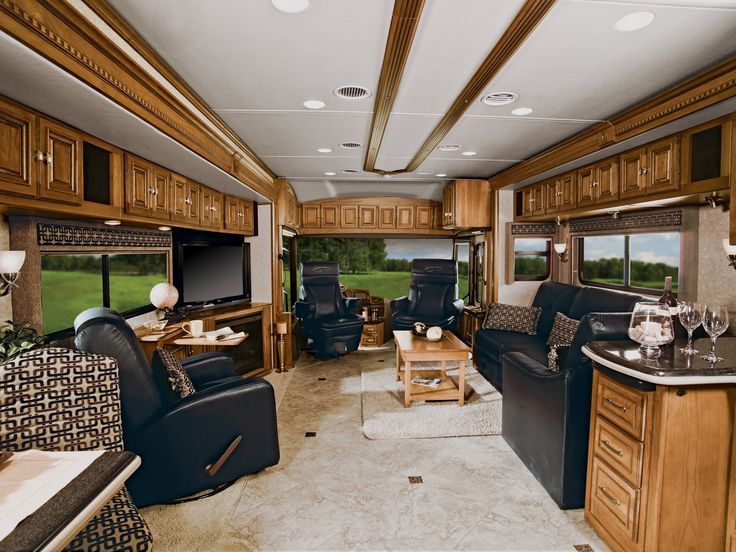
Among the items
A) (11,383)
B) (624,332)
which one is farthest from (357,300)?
(11,383)

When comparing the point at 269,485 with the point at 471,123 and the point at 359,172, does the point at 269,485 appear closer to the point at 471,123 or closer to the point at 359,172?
the point at 471,123

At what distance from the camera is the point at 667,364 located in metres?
1.77

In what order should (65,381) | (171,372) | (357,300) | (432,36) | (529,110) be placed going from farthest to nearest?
(357,300) < (529,110) < (171,372) < (432,36) < (65,381)

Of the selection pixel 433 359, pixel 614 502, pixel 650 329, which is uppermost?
pixel 650 329

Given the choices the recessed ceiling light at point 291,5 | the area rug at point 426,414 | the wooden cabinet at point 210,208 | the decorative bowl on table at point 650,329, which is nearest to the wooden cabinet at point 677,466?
the decorative bowl on table at point 650,329

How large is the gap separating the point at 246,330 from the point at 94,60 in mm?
3266

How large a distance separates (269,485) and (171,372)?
2.99 ft

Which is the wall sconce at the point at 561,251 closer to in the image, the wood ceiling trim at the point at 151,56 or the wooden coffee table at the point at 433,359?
the wooden coffee table at the point at 433,359

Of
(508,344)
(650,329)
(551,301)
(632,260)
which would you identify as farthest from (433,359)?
(632,260)

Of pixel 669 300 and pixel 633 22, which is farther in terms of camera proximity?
pixel 669 300

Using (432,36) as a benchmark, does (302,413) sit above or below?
below

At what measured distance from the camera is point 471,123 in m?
3.23

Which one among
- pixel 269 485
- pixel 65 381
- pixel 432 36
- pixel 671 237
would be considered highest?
pixel 432 36

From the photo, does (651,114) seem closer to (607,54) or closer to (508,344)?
(607,54)
